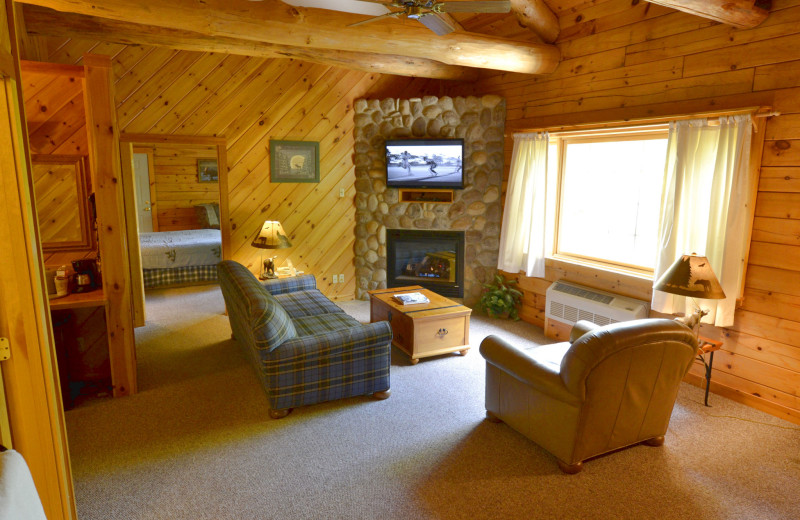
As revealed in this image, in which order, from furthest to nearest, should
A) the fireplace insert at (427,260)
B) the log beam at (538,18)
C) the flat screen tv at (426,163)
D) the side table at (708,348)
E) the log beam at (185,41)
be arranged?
the fireplace insert at (427,260) → the flat screen tv at (426,163) → the log beam at (538,18) → the log beam at (185,41) → the side table at (708,348)

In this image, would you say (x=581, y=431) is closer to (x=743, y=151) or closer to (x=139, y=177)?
(x=743, y=151)

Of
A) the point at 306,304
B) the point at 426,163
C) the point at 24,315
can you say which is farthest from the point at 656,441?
the point at 426,163

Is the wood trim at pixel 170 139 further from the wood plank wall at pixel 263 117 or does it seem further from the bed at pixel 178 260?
the bed at pixel 178 260

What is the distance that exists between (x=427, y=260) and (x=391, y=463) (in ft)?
11.5

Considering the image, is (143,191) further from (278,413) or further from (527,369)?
(527,369)

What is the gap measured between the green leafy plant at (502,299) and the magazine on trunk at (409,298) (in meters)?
1.20

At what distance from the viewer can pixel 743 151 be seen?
11.0ft

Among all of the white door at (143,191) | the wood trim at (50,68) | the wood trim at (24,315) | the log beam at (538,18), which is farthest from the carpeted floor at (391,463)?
the white door at (143,191)

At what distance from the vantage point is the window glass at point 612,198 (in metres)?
4.31

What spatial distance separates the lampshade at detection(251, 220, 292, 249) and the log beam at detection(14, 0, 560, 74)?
6.05 ft

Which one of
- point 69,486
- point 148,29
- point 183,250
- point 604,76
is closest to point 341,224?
point 183,250

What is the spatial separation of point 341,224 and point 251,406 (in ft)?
9.96

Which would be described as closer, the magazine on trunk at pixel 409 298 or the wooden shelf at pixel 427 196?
the magazine on trunk at pixel 409 298

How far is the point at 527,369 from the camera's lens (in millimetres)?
2822
